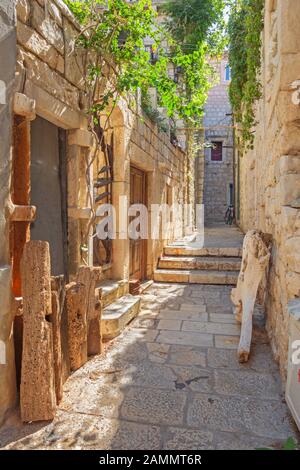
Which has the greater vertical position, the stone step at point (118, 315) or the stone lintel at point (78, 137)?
the stone lintel at point (78, 137)

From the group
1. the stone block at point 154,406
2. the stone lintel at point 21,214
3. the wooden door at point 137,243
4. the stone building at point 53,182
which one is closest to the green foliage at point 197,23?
the wooden door at point 137,243

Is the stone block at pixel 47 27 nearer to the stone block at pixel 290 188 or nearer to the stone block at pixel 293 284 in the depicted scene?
the stone block at pixel 290 188

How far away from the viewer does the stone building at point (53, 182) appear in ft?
6.54

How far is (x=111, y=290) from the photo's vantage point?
3789 mm

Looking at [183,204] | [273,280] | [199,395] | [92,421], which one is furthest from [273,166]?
[183,204]

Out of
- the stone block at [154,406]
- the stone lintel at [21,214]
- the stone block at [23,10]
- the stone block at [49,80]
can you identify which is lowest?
the stone block at [154,406]

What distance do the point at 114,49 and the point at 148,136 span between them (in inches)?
86.6

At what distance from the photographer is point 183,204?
10.4 metres

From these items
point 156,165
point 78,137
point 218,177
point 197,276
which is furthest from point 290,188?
point 218,177

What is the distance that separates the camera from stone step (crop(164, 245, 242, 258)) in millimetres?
6758

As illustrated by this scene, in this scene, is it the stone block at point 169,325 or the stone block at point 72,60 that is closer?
the stone block at point 72,60

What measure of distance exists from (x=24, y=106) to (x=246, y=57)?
16.4 ft

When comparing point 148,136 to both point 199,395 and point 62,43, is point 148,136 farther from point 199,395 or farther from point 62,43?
point 199,395

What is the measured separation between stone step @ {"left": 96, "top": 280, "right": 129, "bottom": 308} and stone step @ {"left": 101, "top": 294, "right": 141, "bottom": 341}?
6cm
